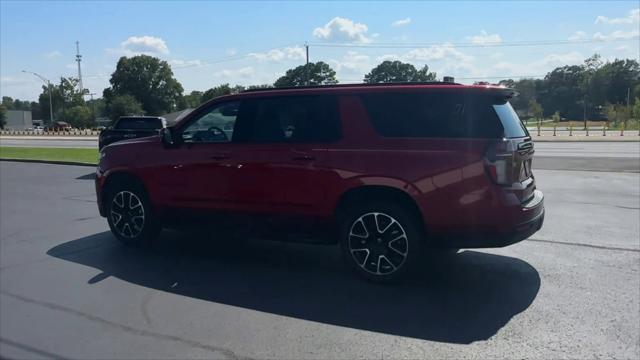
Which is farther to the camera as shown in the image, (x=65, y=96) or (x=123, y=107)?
(x=65, y=96)

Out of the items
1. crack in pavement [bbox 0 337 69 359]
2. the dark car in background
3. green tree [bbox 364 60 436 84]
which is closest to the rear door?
crack in pavement [bbox 0 337 69 359]

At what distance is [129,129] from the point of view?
572 inches

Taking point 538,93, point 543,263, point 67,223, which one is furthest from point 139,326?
point 538,93

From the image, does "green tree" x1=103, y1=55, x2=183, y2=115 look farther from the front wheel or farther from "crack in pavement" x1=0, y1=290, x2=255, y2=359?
"crack in pavement" x1=0, y1=290, x2=255, y2=359

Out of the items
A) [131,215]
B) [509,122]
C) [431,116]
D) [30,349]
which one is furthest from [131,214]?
[509,122]

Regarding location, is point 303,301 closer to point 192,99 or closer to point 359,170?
point 359,170

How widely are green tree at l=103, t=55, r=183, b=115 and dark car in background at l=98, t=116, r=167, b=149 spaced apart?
8572 cm

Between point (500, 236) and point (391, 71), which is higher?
point (391, 71)

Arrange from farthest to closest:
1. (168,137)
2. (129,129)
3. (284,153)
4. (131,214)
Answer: (129,129) < (131,214) < (168,137) < (284,153)

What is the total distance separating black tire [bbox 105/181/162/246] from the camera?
644cm

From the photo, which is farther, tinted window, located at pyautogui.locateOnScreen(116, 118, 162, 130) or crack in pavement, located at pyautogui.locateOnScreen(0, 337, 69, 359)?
tinted window, located at pyautogui.locateOnScreen(116, 118, 162, 130)

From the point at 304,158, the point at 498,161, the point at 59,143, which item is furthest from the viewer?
the point at 59,143

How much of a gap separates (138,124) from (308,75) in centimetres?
4396

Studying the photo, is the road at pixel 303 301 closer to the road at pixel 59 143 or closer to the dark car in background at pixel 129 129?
the dark car in background at pixel 129 129
